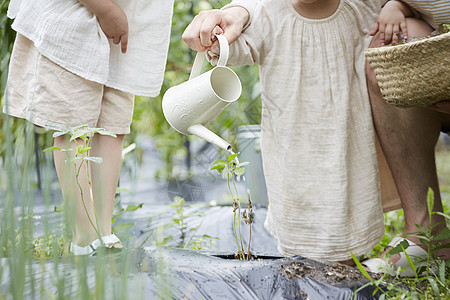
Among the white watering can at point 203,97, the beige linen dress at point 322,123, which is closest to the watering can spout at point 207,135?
the white watering can at point 203,97

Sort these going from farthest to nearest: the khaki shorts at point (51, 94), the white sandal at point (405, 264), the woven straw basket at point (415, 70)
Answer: the khaki shorts at point (51, 94), the white sandal at point (405, 264), the woven straw basket at point (415, 70)

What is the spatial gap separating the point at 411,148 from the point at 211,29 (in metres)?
0.66

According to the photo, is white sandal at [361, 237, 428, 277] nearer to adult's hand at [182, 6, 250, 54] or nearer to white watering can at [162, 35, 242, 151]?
white watering can at [162, 35, 242, 151]

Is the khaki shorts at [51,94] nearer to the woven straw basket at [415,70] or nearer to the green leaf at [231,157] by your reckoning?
the green leaf at [231,157]

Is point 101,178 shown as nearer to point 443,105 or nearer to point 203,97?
point 203,97

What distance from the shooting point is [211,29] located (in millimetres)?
1344

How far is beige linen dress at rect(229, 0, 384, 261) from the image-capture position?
5.01ft

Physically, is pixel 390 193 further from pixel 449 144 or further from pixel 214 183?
pixel 449 144

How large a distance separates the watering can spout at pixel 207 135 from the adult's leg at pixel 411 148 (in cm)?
54

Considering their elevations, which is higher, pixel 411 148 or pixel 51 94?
pixel 51 94

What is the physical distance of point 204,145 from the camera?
371 centimetres

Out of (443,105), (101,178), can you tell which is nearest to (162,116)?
(101,178)

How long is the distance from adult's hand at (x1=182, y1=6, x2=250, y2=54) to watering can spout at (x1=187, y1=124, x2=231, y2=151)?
0.21m

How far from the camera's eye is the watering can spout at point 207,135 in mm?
1197
